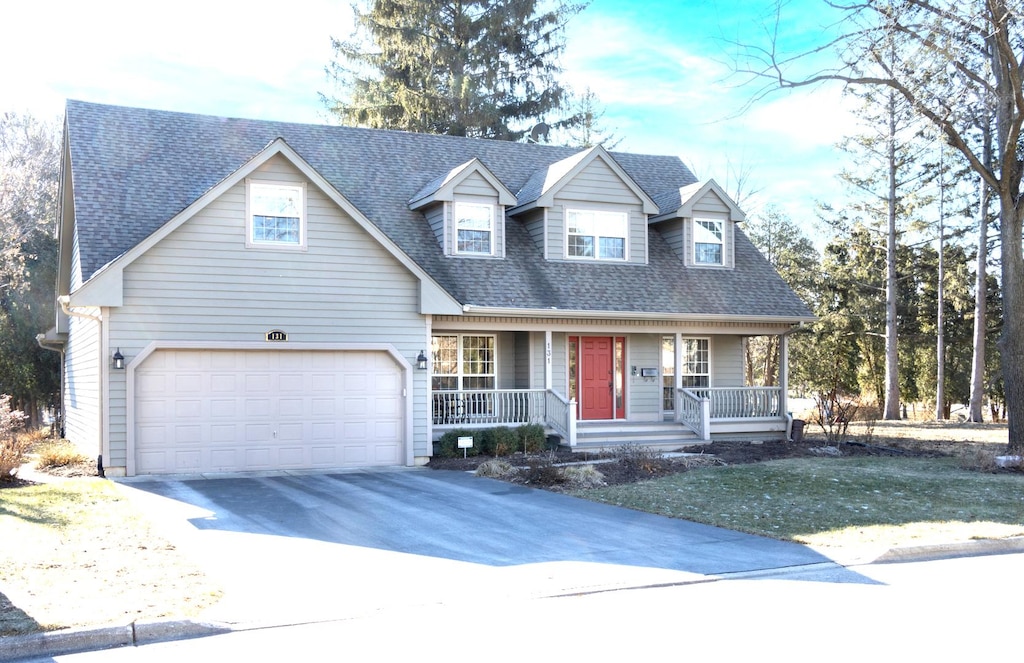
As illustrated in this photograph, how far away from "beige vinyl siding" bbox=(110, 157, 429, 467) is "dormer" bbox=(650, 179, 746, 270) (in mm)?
8320

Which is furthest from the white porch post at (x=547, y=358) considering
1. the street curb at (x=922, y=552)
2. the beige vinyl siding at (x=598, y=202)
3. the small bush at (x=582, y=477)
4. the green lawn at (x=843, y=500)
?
the street curb at (x=922, y=552)

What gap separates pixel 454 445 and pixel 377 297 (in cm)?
345

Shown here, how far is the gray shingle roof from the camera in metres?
18.2

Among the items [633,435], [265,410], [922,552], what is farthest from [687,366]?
[922,552]

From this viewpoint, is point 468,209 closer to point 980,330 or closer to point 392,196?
point 392,196

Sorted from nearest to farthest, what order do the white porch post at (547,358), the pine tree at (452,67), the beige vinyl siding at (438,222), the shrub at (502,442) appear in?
the shrub at (502,442) < the white porch post at (547,358) < the beige vinyl siding at (438,222) < the pine tree at (452,67)

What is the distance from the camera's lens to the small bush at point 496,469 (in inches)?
629

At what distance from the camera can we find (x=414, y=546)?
33.3 feet

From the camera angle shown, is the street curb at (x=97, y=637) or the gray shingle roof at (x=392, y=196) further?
the gray shingle roof at (x=392, y=196)

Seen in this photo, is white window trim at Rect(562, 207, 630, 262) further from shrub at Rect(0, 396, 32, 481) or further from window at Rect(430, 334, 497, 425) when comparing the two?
shrub at Rect(0, 396, 32, 481)

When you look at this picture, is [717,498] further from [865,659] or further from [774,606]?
[865,659]

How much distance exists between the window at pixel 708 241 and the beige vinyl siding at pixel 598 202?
1656 mm

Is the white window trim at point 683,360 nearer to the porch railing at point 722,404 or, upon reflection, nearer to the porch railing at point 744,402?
the porch railing at point 722,404

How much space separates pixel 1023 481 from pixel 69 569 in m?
14.3
